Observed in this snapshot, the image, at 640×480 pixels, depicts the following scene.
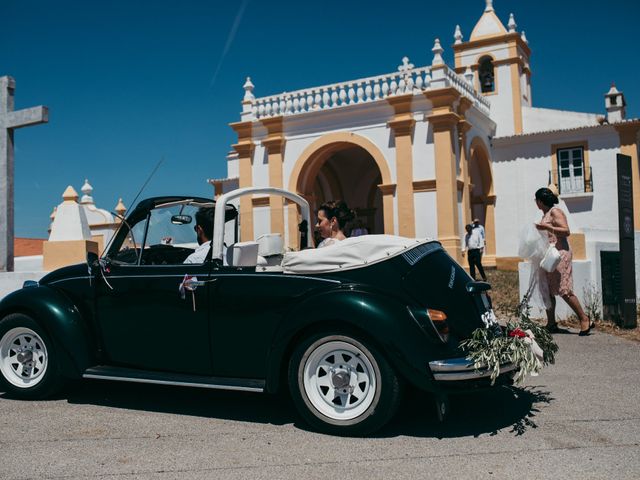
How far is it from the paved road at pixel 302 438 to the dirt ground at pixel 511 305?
3.56ft

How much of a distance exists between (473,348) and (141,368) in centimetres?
251

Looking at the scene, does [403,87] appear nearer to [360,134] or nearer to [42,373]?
[360,134]

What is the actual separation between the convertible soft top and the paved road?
3.58 ft

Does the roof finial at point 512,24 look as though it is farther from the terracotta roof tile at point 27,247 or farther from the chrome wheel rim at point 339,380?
the terracotta roof tile at point 27,247

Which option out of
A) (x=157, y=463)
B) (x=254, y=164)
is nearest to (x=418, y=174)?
(x=254, y=164)

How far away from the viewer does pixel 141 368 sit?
184 inches

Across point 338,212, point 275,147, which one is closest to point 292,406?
point 338,212

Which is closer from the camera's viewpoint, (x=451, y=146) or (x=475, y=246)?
(x=475, y=246)

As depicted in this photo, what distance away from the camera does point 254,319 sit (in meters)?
4.22

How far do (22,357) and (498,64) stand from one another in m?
22.3

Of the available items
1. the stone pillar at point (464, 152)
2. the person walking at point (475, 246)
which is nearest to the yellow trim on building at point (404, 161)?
the stone pillar at point (464, 152)

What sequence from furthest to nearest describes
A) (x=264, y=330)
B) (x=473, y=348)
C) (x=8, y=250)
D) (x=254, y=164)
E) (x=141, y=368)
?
(x=254, y=164)
(x=8, y=250)
(x=141, y=368)
(x=264, y=330)
(x=473, y=348)

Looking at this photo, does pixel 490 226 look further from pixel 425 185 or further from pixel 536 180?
pixel 425 185

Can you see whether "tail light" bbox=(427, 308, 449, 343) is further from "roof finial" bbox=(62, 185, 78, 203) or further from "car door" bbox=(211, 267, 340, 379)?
"roof finial" bbox=(62, 185, 78, 203)
